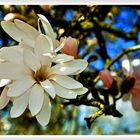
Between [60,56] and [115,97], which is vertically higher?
[60,56]

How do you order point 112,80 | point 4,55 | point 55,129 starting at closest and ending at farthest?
point 4,55 → point 112,80 → point 55,129

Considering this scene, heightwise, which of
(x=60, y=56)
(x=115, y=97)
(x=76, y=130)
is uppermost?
(x=60, y=56)

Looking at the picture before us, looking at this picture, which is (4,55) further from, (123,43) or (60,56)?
(123,43)

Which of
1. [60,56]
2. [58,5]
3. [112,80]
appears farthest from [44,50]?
[58,5]

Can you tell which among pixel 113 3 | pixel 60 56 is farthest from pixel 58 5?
pixel 60 56

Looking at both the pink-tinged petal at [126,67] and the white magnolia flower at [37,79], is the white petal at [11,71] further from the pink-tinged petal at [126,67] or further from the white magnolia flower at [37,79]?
the pink-tinged petal at [126,67]

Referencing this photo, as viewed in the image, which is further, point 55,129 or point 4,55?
point 55,129

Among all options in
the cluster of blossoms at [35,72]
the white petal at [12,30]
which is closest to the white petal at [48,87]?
the cluster of blossoms at [35,72]

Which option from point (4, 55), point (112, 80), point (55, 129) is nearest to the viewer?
point (4, 55)
